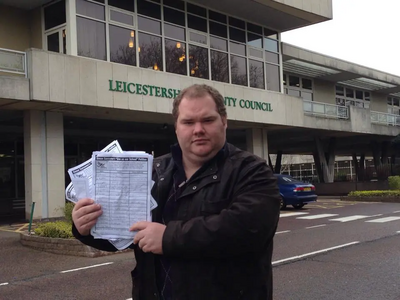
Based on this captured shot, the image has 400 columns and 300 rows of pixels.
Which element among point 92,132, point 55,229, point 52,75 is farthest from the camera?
point 92,132

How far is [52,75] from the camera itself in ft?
50.0

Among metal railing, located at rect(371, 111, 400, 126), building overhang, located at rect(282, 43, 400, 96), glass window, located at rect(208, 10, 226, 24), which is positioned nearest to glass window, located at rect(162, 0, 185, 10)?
glass window, located at rect(208, 10, 226, 24)

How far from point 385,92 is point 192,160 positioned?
41108 millimetres

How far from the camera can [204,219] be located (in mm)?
1925

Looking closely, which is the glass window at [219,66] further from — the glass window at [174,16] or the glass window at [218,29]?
the glass window at [174,16]

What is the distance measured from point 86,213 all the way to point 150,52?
16986 millimetres

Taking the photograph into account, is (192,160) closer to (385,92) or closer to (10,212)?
(10,212)

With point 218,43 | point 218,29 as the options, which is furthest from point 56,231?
point 218,29

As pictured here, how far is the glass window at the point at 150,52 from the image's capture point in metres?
18.2

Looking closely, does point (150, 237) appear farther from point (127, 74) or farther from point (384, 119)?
point (384, 119)

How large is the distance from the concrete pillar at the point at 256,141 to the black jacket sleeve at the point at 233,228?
22684 mm

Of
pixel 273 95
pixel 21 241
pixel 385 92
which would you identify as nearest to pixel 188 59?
pixel 273 95

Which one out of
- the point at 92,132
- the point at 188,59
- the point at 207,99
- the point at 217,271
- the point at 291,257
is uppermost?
the point at 188,59

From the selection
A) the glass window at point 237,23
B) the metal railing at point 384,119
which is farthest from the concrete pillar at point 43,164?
the metal railing at point 384,119
